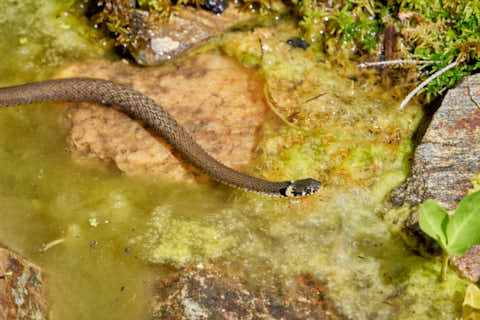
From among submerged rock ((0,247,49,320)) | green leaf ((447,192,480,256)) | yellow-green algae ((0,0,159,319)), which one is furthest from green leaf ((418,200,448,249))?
submerged rock ((0,247,49,320))

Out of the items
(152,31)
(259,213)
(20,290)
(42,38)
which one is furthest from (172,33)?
(20,290)

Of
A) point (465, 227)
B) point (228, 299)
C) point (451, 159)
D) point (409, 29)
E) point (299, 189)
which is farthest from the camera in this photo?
point (409, 29)

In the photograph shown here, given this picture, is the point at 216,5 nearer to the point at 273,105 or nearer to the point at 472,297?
the point at 273,105

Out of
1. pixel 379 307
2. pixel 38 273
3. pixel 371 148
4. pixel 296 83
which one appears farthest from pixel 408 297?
pixel 38 273

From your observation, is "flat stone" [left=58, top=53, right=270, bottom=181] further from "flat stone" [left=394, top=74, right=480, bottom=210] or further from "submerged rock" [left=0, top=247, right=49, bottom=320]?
"flat stone" [left=394, top=74, right=480, bottom=210]

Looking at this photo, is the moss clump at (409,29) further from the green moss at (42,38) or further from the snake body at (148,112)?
the green moss at (42,38)

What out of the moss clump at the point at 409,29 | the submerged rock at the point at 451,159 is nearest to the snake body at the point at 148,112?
the submerged rock at the point at 451,159
